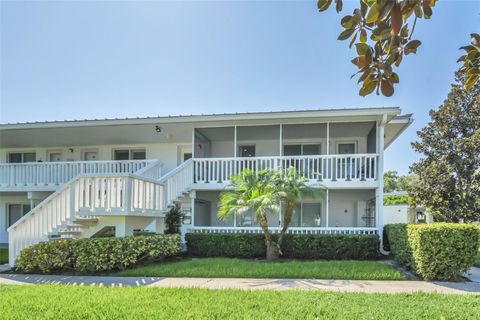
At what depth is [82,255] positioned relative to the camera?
8344 millimetres

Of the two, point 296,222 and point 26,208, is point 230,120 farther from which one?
point 26,208

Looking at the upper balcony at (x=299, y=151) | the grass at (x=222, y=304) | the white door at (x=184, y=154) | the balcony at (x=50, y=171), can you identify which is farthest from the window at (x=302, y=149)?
the grass at (x=222, y=304)

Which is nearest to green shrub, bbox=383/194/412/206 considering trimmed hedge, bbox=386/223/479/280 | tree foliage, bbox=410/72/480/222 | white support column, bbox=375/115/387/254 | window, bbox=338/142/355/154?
tree foliage, bbox=410/72/480/222

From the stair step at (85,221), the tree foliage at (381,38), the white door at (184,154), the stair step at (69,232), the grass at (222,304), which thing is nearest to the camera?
the tree foliage at (381,38)

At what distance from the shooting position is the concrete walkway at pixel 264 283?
21.7 feet

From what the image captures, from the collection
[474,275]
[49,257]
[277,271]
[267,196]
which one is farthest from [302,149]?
[49,257]

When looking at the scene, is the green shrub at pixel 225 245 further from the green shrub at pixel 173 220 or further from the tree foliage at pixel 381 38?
the tree foliage at pixel 381 38

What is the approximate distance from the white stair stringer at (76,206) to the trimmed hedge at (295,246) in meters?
3.29

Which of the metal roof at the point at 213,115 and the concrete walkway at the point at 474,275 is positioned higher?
the metal roof at the point at 213,115

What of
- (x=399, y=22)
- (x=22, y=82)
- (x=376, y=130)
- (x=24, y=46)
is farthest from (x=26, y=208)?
(x=399, y=22)

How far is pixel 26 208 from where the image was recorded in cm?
1664

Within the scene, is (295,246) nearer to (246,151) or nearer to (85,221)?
(246,151)

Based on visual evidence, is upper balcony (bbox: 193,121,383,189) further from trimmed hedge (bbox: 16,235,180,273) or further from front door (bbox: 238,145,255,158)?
trimmed hedge (bbox: 16,235,180,273)

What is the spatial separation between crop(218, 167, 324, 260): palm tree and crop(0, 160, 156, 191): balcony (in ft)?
16.6
